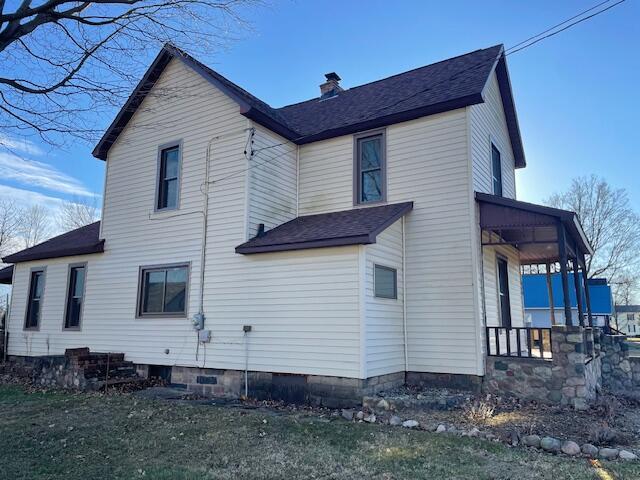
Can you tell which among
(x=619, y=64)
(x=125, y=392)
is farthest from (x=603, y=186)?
(x=125, y=392)

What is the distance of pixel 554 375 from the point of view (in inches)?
314

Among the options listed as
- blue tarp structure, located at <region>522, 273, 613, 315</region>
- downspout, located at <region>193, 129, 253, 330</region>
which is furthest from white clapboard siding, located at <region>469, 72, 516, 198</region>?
blue tarp structure, located at <region>522, 273, 613, 315</region>

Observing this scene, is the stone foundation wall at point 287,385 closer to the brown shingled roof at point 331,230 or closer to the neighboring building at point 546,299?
the brown shingled roof at point 331,230

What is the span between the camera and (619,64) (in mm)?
10633

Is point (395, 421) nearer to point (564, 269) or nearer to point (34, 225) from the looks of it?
point (564, 269)

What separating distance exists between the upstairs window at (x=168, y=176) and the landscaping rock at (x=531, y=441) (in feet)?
28.2

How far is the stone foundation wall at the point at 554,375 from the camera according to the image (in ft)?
25.6

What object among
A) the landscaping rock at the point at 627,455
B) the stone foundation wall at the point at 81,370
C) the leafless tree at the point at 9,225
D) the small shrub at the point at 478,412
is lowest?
the landscaping rock at the point at 627,455

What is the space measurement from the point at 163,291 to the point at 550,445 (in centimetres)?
822

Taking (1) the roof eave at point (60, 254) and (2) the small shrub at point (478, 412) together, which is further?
(1) the roof eave at point (60, 254)

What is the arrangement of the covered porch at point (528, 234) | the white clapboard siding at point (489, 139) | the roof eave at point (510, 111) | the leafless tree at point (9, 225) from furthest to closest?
the leafless tree at point (9, 225)
the roof eave at point (510, 111)
the white clapboard siding at point (489, 139)
the covered porch at point (528, 234)

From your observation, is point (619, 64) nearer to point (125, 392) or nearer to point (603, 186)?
point (125, 392)

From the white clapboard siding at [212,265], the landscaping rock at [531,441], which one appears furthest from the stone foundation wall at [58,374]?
the landscaping rock at [531,441]

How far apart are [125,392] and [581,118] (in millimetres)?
14667
